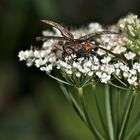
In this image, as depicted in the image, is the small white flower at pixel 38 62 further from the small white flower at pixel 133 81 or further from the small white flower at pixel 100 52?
the small white flower at pixel 133 81

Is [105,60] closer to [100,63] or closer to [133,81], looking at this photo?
[100,63]

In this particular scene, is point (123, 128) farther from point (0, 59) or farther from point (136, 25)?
point (0, 59)

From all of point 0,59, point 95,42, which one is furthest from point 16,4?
point 95,42

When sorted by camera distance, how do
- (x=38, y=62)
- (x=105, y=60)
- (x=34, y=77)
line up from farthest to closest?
(x=34, y=77) < (x=38, y=62) < (x=105, y=60)

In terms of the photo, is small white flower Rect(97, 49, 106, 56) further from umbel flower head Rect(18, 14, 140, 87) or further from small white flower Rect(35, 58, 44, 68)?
small white flower Rect(35, 58, 44, 68)

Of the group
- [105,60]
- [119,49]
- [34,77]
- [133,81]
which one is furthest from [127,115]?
[34,77]

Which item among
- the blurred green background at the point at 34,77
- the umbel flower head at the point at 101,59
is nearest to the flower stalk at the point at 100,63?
the umbel flower head at the point at 101,59
